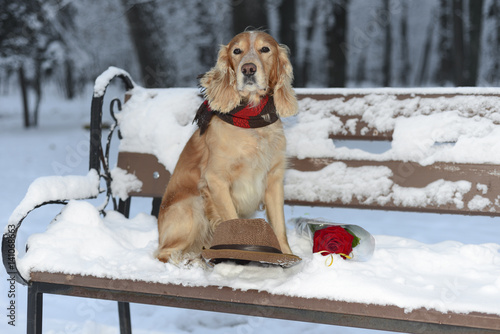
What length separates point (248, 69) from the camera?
2.39 meters

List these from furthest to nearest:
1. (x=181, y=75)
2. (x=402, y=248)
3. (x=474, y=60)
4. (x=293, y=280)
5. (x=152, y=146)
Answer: (x=181, y=75) → (x=474, y=60) → (x=152, y=146) → (x=402, y=248) → (x=293, y=280)

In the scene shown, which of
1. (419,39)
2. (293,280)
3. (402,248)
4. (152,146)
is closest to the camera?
(293,280)

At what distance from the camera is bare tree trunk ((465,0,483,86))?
375 inches

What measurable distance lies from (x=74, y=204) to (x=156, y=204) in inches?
29.4

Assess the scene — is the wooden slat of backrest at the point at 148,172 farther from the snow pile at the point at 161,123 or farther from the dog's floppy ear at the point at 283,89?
the dog's floppy ear at the point at 283,89

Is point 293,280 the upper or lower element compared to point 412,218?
upper

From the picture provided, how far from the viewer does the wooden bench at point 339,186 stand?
1918 millimetres

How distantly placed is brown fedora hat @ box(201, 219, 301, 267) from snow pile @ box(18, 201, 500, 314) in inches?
3.5

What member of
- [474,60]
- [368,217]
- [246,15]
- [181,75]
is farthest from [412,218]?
[181,75]

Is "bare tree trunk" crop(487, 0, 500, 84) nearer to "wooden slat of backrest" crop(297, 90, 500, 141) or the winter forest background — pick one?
the winter forest background

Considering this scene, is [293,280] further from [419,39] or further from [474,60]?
[419,39]

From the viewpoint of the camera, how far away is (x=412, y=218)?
6.39 meters

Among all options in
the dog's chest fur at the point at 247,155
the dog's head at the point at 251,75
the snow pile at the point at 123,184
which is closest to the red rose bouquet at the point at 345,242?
the dog's chest fur at the point at 247,155

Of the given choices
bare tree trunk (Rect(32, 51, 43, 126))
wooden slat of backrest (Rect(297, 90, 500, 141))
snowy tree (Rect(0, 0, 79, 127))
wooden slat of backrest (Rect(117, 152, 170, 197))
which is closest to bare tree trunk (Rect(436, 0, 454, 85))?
snowy tree (Rect(0, 0, 79, 127))
